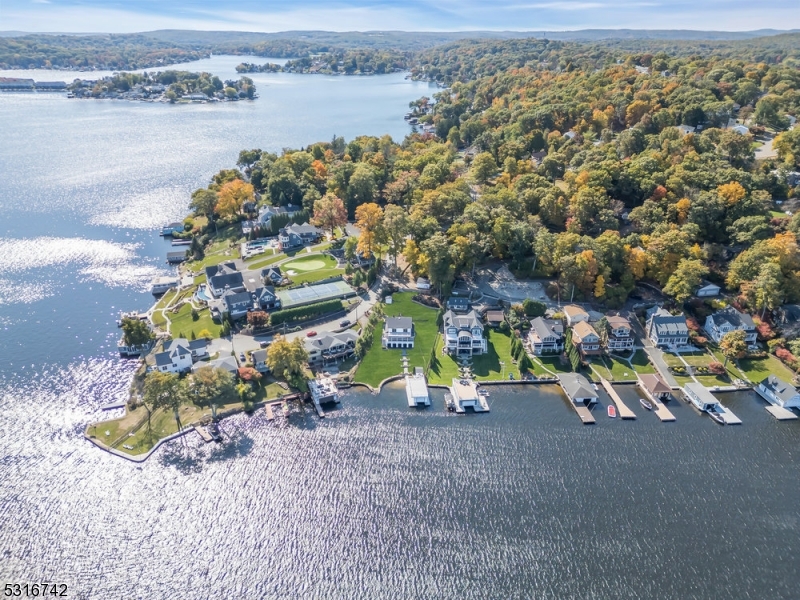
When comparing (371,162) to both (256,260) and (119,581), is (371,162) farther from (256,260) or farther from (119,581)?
(119,581)

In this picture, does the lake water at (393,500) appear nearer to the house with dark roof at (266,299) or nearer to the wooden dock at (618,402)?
the wooden dock at (618,402)

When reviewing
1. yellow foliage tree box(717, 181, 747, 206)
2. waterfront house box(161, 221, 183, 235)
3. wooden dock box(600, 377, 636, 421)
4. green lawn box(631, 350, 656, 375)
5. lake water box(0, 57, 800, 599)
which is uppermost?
yellow foliage tree box(717, 181, 747, 206)

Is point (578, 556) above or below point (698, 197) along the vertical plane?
below

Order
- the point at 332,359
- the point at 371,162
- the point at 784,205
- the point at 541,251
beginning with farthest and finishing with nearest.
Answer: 1. the point at 371,162
2. the point at 784,205
3. the point at 541,251
4. the point at 332,359

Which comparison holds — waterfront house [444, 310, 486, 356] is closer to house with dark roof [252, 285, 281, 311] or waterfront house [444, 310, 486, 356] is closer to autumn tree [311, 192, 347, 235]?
house with dark roof [252, 285, 281, 311]

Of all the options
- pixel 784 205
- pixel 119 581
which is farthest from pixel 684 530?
pixel 784 205

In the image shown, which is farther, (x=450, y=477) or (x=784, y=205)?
(x=784, y=205)

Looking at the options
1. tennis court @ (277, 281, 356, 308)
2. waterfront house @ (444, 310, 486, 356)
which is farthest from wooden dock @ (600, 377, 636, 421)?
tennis court @ (277, 281, 356, 308)
